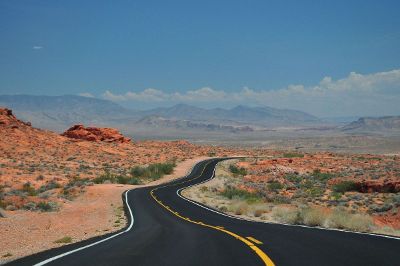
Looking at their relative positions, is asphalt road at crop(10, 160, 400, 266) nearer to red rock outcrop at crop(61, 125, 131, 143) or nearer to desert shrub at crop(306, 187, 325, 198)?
desert shrub at crop(306, 187, 325, 198)

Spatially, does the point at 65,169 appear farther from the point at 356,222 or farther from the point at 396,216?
the point at 356,222

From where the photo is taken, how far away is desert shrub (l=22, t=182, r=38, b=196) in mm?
35194

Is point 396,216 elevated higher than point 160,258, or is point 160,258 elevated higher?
point 160,258

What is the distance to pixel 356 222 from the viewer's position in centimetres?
1642

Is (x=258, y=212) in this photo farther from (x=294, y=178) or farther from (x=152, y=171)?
(x=152, y=171)

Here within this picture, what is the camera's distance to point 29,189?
3688 centimetres

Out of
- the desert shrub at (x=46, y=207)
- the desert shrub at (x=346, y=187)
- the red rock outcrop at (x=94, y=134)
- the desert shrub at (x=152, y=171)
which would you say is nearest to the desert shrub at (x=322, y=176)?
the desert shrub at (x=346, y=187)

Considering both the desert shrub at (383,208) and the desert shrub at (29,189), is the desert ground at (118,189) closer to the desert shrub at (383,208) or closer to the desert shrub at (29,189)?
the desert shrub at (29,189)

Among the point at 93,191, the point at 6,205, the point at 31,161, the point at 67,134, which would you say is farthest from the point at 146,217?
the point at 67,134

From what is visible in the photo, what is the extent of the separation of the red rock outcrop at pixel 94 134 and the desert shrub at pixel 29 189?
54623 millimetres

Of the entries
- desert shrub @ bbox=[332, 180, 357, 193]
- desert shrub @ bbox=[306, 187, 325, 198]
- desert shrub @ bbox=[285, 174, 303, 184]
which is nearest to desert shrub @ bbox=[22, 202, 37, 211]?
desert shrub @ bbox=[306, 187, 325, 198]

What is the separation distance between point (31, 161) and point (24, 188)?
2348 centimetres

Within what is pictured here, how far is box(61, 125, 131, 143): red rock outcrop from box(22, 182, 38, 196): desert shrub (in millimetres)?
54623

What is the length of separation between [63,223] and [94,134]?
247ft
